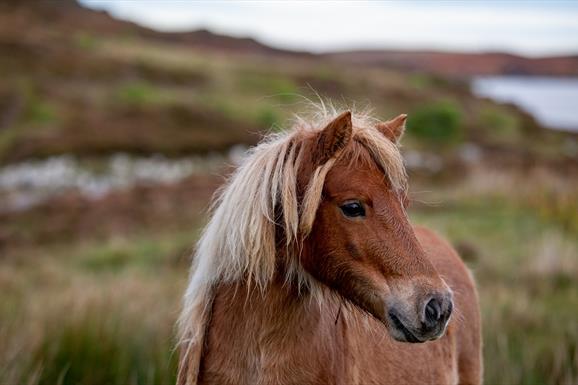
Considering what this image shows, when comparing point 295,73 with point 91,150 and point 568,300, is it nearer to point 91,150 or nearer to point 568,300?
point 91,150

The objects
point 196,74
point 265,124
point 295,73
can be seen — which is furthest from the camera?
point 295,73

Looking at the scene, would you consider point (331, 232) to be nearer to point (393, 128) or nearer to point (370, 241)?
point (370, 241)

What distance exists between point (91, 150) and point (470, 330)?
81.7ft

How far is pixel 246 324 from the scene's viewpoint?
329 cm

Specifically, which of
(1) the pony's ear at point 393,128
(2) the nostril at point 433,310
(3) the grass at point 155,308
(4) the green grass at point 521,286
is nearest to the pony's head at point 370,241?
(2) the nostril at point 433,310

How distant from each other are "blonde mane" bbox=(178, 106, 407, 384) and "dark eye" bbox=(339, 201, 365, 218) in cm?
12

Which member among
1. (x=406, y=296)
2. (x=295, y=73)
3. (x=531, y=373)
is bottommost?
(x=295, y=73)

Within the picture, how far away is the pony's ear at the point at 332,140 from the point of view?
315 centimetres

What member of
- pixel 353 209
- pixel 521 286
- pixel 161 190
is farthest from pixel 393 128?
pixel 161 190

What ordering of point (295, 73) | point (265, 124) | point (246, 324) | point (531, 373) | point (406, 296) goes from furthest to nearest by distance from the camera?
point (295, 73), point (265, 124), point (531, 373), point (246, 324), point (406, 296)

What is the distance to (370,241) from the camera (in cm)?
304

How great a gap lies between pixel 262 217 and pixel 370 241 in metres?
0.45

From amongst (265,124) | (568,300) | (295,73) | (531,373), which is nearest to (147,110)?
Result: (265,124)

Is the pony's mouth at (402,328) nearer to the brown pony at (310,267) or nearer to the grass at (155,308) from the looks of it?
the brown pony at (310,267)
